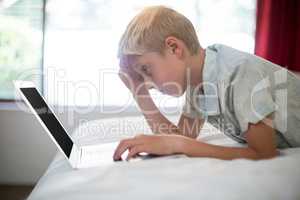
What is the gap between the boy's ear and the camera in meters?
1.06

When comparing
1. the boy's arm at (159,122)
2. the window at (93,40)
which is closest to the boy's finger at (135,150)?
the boy's arm at (159,122)

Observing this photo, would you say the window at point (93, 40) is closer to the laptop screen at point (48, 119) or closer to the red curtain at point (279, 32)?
the red curtain at point (279, 32)

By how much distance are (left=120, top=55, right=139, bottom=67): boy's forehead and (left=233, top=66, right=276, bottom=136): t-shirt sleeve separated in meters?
0.29

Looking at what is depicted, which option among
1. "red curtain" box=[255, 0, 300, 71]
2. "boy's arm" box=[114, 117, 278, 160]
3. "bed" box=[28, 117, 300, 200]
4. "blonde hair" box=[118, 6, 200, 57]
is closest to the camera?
"bed" box=[28, 117, 300, 200]

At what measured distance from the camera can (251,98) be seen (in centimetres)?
94

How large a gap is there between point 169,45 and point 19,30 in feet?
5.53

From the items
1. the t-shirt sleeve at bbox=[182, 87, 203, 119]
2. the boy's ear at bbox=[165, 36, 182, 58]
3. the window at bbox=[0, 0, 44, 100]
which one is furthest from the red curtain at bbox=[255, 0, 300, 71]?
the boy's ear at bbox=[165, 36, 182, 58]

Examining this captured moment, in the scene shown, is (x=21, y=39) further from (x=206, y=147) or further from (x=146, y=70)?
(x=206, y=147)

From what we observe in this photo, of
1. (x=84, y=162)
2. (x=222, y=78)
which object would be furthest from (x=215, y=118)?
(x=84, y=162)

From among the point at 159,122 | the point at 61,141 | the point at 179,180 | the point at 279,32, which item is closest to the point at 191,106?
the point at 159,122

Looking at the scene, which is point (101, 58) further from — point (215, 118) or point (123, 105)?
point (215, 118)

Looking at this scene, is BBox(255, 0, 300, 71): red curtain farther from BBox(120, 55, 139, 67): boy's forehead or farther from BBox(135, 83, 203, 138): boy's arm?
BBox(120, 55, 139, 67): boy's forehead

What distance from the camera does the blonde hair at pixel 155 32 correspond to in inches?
41.3

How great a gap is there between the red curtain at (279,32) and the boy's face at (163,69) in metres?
1.39
